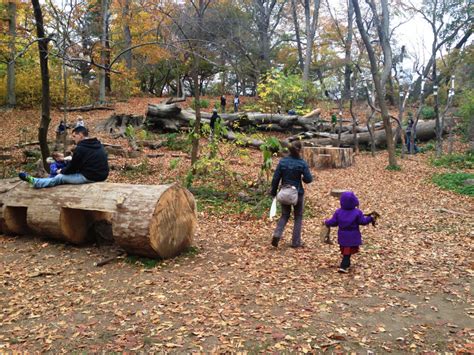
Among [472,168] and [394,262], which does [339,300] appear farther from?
[472,168]

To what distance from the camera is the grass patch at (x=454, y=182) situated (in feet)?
35.8

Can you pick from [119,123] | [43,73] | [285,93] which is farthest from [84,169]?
[285,93]

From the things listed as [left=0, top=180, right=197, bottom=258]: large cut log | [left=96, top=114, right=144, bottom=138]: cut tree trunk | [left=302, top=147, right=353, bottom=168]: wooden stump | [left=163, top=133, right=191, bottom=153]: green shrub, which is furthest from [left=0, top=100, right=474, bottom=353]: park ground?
[left=96, top=114, right=144, bottom=138]: cut tree trunk

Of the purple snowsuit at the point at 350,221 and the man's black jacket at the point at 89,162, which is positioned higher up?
the man's black jacket at the point at 89,162

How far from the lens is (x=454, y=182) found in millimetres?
11773

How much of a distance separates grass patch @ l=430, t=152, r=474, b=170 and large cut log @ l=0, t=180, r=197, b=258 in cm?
1214

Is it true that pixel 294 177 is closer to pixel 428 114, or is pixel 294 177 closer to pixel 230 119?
pixel 230 119

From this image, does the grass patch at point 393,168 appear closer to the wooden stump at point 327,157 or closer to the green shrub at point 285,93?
the wooden stump at point 327,157

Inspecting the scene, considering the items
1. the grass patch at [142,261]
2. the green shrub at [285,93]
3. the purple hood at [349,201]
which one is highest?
the green shrub at [285,93]

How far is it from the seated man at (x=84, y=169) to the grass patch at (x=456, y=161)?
13.0 m

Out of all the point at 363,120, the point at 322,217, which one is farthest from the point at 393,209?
the point at 363,120

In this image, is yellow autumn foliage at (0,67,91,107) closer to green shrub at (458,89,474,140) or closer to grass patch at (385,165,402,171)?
grass patch at (385,165,402,171)

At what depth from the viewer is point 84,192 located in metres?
6.19

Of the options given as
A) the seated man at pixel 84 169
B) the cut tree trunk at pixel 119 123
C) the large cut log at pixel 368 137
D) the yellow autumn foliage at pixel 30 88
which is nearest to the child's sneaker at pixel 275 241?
the seated man at pixel 84 169
